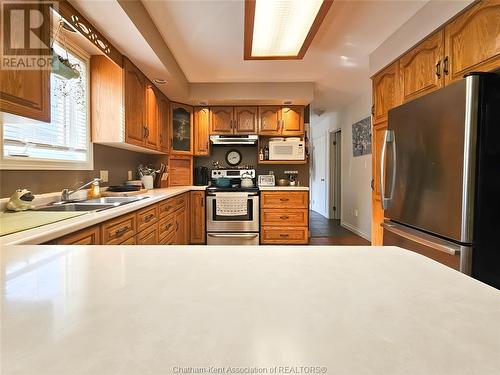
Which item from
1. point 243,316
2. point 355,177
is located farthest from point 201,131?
point 243,316

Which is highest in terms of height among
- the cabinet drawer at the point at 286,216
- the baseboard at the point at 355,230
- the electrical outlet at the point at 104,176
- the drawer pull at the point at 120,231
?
the electrical outlet at the point at 104,176

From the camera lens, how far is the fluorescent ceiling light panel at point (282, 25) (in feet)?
5.69

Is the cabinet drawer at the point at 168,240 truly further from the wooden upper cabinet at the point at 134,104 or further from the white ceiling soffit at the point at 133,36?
the white ceiling soffit at the point at 133,36

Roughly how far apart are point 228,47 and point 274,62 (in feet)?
1.97

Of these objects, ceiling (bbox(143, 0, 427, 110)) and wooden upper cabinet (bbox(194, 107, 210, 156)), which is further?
wooden upper cabinet (bbox(194, 107, 210, 156))

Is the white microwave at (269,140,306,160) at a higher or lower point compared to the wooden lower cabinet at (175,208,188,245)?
higher

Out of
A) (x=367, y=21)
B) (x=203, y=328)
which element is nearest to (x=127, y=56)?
(x=367, y=21)

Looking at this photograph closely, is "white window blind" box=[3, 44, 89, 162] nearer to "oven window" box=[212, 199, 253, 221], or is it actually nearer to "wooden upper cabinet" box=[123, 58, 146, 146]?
"wooden upper cabinet" box=[123, 58, 146, 146]

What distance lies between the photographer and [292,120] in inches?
152

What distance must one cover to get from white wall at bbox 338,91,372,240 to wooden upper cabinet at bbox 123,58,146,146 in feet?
10.5

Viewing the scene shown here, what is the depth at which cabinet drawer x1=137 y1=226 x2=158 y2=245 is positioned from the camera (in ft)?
6.33

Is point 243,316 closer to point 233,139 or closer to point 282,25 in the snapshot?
point 282,25

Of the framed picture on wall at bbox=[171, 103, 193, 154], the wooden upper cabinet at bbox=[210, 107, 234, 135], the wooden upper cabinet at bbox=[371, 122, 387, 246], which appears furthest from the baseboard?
the framed picture on wall at bbox=[171, 103, 193, 154]

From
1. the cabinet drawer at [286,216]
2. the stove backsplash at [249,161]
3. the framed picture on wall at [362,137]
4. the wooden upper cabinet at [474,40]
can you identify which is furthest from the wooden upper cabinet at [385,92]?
the stove backsplash at [249,161]
